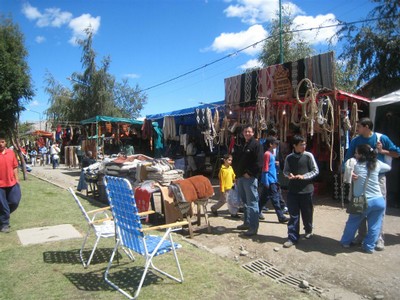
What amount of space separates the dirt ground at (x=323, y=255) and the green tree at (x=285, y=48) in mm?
15402

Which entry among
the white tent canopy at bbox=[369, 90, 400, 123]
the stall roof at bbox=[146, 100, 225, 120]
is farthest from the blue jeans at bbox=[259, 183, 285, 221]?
the stall roof at bbox=[146, 100, 225, 120]

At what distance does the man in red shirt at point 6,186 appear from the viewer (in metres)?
6.12

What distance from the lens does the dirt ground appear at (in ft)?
12.4

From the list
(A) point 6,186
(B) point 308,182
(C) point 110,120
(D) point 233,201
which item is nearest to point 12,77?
(C) point 110,120

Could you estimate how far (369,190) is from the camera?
15.3 ft

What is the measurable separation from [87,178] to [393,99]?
7.61m

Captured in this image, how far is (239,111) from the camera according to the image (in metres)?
9.71

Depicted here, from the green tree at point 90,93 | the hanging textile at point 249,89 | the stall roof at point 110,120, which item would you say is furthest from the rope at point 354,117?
the green tree at point 90,93

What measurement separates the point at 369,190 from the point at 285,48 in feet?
59.5

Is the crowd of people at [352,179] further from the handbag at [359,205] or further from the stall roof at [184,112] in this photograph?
the stall roof at [184,112]

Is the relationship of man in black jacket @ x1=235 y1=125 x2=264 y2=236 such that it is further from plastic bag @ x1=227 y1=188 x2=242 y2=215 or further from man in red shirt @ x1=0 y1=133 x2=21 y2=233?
man in red shirt @ x1=0 y1=133 x2=21 y2=233

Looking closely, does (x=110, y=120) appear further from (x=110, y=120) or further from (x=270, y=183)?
(x=270, y=183)

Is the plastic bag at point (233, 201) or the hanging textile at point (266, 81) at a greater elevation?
the hanging textile at point (266, 81)

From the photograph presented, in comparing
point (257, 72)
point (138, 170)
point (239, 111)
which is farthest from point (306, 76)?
point (138, 170)
